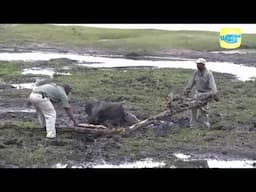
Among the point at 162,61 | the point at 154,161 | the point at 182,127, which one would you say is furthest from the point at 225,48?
the point at 154,161

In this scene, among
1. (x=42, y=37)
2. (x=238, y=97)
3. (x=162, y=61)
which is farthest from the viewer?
(x=42, y=37)

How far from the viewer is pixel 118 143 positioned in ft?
45.0

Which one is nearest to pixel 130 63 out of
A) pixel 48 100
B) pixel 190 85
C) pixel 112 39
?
pixel 112 39

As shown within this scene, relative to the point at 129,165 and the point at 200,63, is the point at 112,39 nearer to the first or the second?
the point at 200,63

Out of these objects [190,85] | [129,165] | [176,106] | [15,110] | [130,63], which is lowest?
[130,63]

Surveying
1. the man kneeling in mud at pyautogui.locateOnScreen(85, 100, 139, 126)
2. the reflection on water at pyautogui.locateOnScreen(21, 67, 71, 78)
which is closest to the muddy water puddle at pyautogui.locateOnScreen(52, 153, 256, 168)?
the man kneeling in mud at pyautogui.locateOnScreen(85, 100, 139, 126)

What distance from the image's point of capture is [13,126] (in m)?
14.9

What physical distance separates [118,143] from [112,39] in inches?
1337

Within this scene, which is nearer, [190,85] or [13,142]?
[13,142]

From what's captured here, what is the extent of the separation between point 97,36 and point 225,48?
11.5 metres

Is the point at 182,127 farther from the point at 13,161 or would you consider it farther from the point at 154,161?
the point at 13,161

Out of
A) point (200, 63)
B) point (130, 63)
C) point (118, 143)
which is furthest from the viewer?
point (130, 63)

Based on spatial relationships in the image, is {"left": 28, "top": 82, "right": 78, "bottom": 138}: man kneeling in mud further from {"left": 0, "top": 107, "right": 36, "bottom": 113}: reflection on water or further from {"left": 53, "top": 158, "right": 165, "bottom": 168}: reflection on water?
{"left": 0, "top": 107, "right": 36, "bottom": 113}: reflection on water

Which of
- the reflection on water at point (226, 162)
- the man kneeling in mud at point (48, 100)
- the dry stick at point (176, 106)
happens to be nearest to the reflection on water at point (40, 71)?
the dry stick at point (176, 106)
